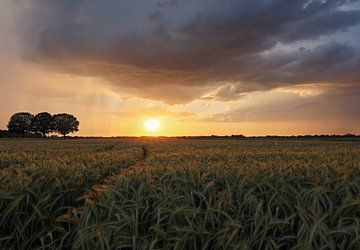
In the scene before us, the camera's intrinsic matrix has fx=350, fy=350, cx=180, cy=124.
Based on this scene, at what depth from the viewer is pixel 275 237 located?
3.64 m

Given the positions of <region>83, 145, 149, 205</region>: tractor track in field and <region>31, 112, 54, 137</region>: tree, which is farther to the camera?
<region>31, 112, 54, 137</region>: tree

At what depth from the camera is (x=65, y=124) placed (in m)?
142

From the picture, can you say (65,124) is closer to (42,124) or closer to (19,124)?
(42,124)

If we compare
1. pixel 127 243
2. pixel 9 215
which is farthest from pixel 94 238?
pixel 9 215

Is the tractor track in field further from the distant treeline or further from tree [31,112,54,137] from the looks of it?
tree [31,112,54,137]

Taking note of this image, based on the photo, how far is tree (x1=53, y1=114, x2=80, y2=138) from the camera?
460 ft

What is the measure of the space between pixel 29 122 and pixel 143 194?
145 metres

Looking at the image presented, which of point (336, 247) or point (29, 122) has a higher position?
Result: point (29, 122)

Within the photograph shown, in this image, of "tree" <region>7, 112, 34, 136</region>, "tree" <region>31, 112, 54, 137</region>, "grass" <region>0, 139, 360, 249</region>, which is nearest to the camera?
"grass" <region>0, 139, 360, 249</region>

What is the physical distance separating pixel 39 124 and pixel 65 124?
32.2ft

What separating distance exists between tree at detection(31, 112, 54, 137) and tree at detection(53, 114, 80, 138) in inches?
88.0

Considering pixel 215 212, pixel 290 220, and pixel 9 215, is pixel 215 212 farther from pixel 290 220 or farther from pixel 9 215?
pixel 9 215

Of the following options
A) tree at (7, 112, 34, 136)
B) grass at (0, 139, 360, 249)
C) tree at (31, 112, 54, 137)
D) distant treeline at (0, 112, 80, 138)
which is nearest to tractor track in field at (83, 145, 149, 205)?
grass at (0, 139, 360, 249)

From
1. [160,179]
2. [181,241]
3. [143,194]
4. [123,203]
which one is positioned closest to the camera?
[181,241]
